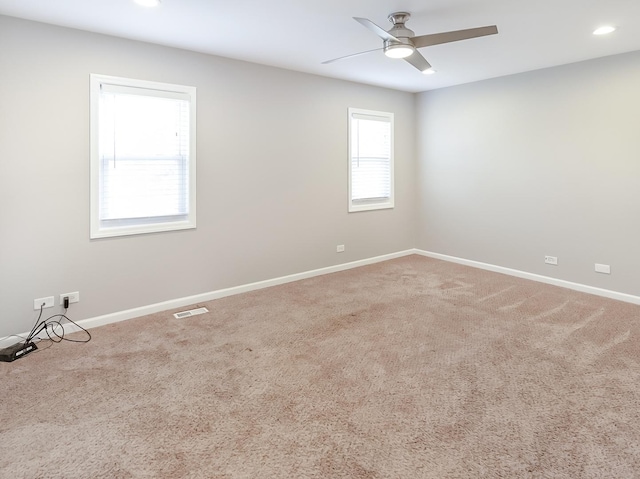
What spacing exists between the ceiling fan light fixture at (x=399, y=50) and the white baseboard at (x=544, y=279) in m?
3.42

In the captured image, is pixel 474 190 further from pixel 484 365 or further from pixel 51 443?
pixel 51 443

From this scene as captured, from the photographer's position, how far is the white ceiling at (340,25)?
2893 millimetres

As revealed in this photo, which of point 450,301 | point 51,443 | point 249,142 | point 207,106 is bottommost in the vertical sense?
point 51,443

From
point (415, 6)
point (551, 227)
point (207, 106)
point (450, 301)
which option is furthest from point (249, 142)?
point (551, 227)

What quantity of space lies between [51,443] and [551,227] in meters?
5.22

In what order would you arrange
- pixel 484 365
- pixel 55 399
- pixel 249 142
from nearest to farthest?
pixel 55 399
pixel 484 365
pixel 249 142

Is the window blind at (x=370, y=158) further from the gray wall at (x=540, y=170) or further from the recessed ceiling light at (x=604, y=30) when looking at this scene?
the recessed ceiling light at (x=604, y=30)

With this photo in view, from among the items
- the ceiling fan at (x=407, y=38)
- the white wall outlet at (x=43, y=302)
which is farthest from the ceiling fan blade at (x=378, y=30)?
the white wall outlet at (x=43, y=302)

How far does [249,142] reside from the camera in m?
4.46

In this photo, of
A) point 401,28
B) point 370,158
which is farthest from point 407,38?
point 370,158

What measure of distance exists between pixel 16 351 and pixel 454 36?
3.96 m

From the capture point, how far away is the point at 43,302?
11.0 feet

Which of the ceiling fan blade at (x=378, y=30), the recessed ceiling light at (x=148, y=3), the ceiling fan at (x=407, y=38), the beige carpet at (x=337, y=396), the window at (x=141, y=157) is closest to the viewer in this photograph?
the beige carpet at (x=337, y=396)

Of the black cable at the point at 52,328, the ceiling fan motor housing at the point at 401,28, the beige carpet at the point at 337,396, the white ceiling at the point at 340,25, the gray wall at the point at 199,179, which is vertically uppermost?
the white ceiling at the point at 340,25
